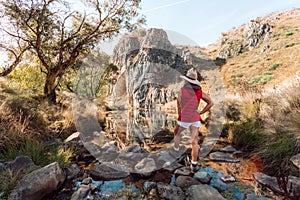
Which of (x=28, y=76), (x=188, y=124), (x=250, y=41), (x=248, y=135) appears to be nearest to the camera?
(x=188, y=124)

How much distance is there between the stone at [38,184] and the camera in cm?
268

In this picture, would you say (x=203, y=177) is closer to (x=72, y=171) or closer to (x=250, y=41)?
(x=72, y=171)

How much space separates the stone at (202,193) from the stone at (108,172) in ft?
4.31

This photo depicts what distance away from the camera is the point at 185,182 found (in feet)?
10.9

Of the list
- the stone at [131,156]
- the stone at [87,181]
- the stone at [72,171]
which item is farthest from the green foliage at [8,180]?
the stone at [131,156]

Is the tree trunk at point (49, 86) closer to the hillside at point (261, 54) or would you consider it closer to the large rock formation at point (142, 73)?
the large rock formation at point (142, 73)

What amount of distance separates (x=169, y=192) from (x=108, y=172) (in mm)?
1325

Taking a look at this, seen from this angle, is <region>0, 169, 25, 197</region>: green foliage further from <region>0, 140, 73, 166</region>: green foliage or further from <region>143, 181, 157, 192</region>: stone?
<region>143, 181, 157, 192</region>: stone

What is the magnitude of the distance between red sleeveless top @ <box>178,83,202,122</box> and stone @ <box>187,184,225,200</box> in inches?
55.5

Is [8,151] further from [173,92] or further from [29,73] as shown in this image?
[173,92]

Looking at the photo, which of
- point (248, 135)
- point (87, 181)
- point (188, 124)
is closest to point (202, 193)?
point (188, 124)

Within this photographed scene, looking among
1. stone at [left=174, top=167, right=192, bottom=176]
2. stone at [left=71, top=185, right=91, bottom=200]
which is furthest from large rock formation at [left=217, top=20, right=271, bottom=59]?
stone at [left=71, top=185, right=91, bottom=200]

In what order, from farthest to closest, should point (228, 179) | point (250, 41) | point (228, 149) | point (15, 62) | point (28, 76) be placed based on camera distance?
point (250, 41)
point (28, 76)
point (15, 62)
point (228, 149)
point (228, 179)

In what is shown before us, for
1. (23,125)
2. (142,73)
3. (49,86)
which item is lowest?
(23,125)
